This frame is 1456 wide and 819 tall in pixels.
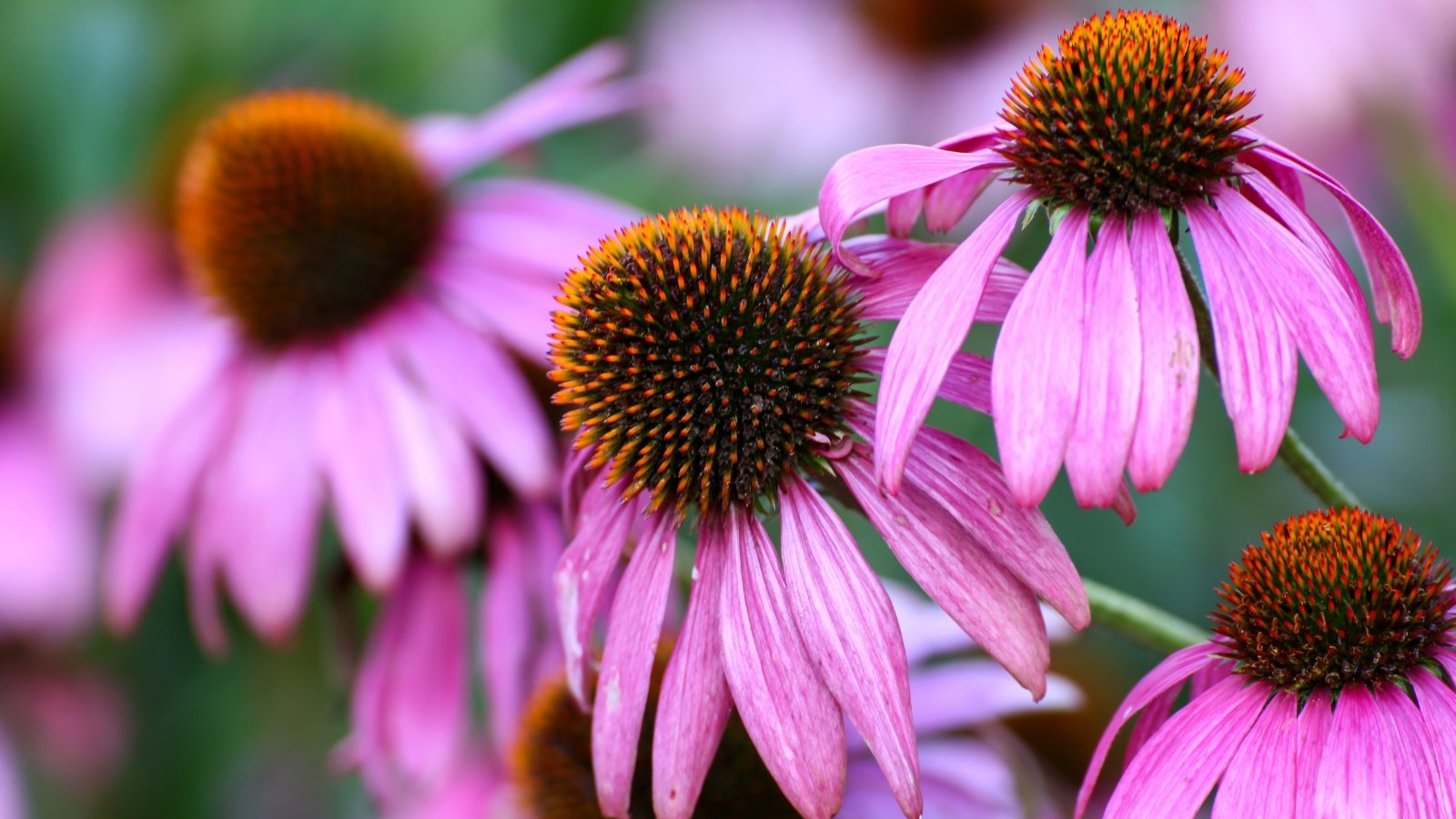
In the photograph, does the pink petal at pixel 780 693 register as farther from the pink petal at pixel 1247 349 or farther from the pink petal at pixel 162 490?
the pink petal at pixel 162 490

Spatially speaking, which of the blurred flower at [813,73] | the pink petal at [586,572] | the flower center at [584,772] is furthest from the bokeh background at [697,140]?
the pink petal at [586,572]

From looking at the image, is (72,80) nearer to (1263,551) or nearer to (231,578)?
(231,578)

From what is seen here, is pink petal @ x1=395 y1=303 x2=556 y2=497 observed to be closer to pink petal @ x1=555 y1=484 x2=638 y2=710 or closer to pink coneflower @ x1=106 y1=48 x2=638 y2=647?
pink coneflower @ x1=106 y1=48 x2=638 y2=647

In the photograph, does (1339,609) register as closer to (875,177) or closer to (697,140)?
(875,177)

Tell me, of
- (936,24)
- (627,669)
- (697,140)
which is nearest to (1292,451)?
(627,669)

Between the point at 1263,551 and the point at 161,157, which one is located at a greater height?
the point at 161,157

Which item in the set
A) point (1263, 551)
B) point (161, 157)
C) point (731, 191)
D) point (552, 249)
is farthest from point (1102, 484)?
point (161, 157)
